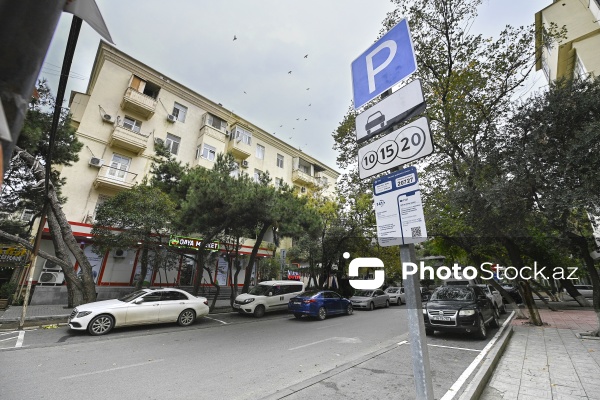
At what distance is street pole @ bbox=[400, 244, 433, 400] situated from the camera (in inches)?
A: 96.3

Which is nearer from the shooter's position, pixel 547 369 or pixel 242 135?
pixel 547 369

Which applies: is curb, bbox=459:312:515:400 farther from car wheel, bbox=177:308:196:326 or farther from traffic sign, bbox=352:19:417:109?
car wheel, bbox=177:308:196:326

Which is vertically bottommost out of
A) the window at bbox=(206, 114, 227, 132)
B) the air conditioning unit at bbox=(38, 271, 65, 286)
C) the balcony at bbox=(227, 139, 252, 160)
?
the air conditioning unit at bbox=(38, 271, 65, 286)

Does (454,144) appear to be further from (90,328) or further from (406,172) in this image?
(90,328)

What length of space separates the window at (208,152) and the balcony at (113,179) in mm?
5636

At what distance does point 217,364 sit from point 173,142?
19.1 m

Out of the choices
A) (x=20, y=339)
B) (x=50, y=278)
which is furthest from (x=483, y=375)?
(x=50, y=278)

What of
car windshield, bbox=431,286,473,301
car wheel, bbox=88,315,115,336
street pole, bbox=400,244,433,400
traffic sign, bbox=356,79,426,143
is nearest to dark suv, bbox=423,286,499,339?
car windshield, bbox=431,286,473,301

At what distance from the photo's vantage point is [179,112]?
22750 mm

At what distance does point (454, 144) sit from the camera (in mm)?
11562

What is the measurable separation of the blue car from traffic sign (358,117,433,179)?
39.0 feet

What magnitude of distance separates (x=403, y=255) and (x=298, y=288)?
15.0 meters

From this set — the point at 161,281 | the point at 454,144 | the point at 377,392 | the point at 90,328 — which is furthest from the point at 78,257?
the point at 454,144

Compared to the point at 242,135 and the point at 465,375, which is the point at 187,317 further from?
the point at 242,135
